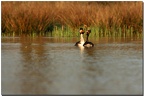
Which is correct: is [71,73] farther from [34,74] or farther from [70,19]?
[70,19]

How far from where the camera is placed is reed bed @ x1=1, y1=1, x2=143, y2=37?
19672 millimetres

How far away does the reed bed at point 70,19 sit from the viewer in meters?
19.7

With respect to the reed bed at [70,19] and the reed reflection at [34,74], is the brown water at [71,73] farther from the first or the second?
the reed bed at [70,19]

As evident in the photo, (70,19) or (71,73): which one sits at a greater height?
(70,19)

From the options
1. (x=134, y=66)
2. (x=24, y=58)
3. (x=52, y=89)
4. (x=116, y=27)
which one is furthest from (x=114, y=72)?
(x=116, y=27)

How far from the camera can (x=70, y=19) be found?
2067cm

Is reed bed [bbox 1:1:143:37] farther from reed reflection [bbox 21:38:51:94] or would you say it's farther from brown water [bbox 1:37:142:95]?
reed reflection [bbox 21:38:51:94]

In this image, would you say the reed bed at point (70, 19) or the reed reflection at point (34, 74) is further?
the reed bed at point (70, 19)

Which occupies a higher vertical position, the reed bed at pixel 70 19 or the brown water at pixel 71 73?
the reed bed at pixel 70 19

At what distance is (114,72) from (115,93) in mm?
1751

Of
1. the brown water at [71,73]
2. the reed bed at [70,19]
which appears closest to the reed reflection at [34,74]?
the brown water at [71,73]

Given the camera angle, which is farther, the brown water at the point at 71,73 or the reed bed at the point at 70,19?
the reed bed at the point at 70,19

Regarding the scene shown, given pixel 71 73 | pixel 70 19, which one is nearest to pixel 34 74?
pixel 71 73

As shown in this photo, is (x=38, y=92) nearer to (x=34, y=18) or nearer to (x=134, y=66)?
(x=134, y=66)
